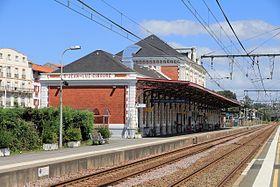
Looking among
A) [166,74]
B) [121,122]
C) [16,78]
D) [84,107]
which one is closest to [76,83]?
[84,107]

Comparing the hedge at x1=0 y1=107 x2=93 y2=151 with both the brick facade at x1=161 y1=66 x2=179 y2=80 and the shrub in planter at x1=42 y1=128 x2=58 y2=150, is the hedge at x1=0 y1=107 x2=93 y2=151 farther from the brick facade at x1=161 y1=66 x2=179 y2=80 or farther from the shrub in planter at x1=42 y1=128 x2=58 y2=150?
the brick facade at x1=161 y1=66 x2=179 y2=80

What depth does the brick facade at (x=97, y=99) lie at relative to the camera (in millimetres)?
41906

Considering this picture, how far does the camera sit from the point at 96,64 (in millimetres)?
45750

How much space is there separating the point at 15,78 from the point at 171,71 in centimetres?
3684

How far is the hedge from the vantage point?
79.4ft

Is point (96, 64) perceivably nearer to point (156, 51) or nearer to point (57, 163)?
point (156, 51)

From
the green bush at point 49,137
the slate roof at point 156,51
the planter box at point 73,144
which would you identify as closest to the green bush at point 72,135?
the planter box at point 73,144

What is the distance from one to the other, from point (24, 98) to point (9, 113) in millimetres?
68349

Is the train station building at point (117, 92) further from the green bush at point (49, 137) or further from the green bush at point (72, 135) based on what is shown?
the green bush at point (49, 137)

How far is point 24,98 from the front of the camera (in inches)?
3595

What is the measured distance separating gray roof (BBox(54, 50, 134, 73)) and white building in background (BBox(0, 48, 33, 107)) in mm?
39244

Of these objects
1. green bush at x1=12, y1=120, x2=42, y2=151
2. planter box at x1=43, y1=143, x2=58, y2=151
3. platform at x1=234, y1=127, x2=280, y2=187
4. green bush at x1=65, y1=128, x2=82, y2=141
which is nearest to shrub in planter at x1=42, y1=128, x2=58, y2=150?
planter box at x1=43, y1=143, x2=58, y2=151

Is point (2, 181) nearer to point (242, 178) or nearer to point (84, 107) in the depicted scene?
point (242, 178)

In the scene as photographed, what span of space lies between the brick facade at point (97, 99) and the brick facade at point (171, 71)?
23.8 m
